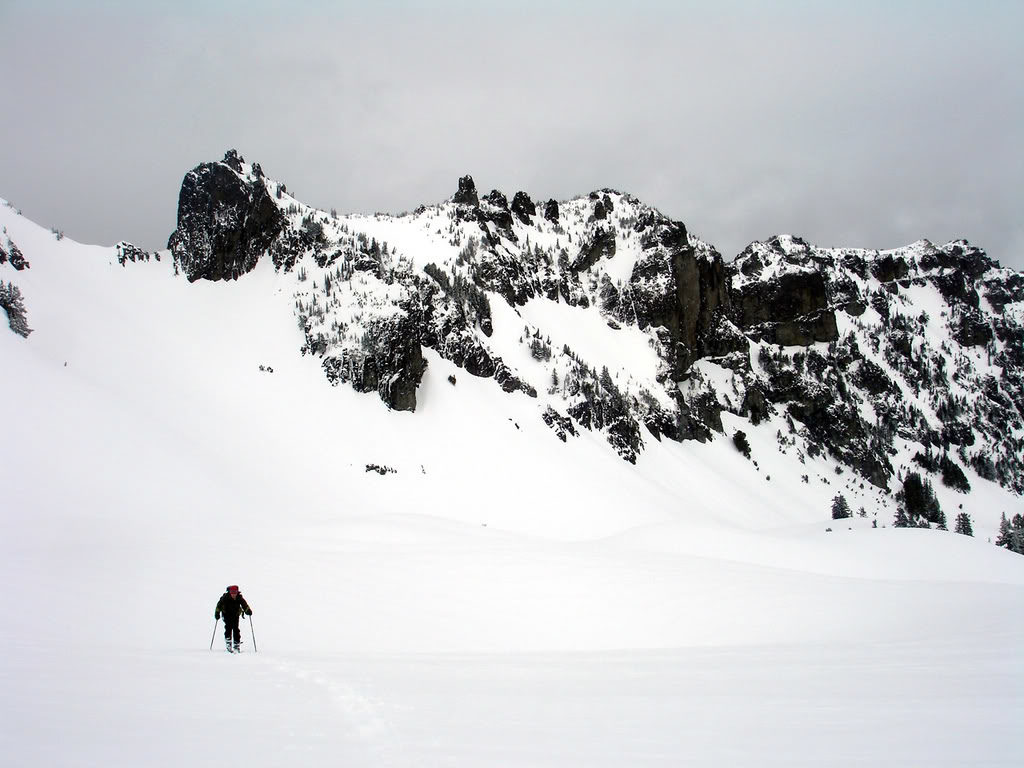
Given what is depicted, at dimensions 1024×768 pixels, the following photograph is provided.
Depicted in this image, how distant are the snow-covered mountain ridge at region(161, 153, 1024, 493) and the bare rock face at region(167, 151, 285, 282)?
15cm

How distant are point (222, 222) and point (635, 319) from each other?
50635 millimetres

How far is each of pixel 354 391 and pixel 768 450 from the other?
63.8m

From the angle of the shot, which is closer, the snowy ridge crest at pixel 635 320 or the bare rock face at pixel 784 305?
the snowy ridge crest at pixel 635 320

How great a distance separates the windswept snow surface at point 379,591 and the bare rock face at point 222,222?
8.23 ft

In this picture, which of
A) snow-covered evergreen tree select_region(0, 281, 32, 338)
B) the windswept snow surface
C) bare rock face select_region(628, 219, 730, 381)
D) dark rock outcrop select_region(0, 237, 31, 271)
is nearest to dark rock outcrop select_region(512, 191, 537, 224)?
bare rock face select_region(628, 219, 730, 381)

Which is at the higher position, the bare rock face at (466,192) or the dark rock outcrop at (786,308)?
the bare rock face at (466,192)

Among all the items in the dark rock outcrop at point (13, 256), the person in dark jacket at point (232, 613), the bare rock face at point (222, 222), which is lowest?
the person in dark jacket at point (232, 613)

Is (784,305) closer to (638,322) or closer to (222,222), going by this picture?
(638,322)

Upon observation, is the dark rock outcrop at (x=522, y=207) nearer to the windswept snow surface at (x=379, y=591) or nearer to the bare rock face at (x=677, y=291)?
the bare rock face at (x=677, y=291)

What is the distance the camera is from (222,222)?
153 ft

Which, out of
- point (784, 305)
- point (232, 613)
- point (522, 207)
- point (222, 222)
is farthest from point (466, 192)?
point (232, 613)

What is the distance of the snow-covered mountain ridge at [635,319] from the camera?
46.6 meters

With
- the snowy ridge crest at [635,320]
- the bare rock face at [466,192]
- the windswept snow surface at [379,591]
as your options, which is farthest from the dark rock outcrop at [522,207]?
the windswept snow surface at [379,591]

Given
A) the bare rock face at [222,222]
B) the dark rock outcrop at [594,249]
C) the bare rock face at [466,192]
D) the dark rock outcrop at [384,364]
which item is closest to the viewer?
the dark rock outcrop at [384,364]
